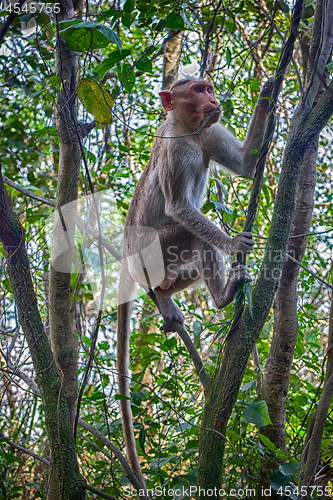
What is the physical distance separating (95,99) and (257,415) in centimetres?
223

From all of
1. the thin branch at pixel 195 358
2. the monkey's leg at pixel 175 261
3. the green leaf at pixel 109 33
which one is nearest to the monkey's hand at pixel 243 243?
the thin branch at pixel 195 358

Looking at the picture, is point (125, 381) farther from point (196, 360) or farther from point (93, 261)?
point (93, 261)

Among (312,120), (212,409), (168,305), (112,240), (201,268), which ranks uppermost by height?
(112,240)

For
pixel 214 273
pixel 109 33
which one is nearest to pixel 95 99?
pixel 109 33

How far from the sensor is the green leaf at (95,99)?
105 inches

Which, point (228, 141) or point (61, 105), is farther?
point (228, 141)

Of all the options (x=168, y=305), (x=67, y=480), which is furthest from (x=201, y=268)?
(x=67, y=480)

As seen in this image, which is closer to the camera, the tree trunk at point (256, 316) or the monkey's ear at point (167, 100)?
the tree trunk at point (256, 316)

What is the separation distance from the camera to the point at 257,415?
2.71m

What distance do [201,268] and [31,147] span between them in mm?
2271

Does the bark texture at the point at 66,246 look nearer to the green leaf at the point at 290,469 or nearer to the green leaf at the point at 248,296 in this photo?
the green leaf at the point at 248,296

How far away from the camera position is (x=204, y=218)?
370 centimetres

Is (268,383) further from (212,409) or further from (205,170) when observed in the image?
(205,170)

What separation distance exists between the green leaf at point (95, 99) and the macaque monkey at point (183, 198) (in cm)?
97
